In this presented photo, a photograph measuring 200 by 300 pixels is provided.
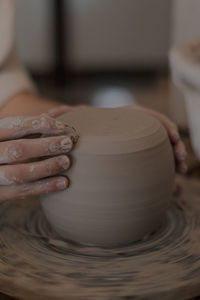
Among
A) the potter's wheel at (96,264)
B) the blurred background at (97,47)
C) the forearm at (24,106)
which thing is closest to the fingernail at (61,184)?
the potter's wheel at (96,264)

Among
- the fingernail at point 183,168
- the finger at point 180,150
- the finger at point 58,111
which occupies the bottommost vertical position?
the fingernail at point 183,168

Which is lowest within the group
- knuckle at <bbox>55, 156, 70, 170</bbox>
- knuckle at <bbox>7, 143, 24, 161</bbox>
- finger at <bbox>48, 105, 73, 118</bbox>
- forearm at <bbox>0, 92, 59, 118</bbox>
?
forearm at <bbox>0, 92, 59, 118</bbox>

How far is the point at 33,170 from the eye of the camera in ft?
2.88

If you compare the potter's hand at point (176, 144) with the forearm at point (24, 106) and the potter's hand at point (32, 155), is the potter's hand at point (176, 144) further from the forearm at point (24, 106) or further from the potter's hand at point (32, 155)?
the forearm at point (24, 106)

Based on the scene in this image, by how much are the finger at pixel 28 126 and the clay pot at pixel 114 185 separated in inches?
1.9

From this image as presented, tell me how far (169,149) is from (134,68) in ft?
11.6

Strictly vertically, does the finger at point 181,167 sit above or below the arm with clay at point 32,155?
below

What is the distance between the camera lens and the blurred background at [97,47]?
4.01 metres

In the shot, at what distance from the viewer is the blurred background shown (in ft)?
13.2

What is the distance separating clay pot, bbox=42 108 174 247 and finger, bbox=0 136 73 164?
29 mm

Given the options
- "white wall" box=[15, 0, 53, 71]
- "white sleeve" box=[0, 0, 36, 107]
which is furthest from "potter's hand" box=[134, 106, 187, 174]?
"white wall" box=[15, 0, 53, 71]

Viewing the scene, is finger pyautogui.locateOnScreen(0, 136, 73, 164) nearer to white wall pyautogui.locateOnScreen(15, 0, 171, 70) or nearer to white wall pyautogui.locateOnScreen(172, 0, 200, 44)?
white wall pyautogui.locateOnScreen(172, 0, 200, 44)

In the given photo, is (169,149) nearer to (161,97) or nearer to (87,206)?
(87,206)

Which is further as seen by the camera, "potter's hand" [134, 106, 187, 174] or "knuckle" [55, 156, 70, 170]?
"potter's hand" [134, 106, 187, 174]
